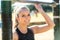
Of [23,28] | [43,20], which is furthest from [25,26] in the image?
[43,20]

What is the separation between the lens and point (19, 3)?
2.21m

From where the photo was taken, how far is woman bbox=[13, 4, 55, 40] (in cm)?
223

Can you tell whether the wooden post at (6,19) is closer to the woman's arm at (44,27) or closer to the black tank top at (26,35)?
the black tank top at (26,35)

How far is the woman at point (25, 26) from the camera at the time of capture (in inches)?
87.8

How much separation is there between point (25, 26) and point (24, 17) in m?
0.13

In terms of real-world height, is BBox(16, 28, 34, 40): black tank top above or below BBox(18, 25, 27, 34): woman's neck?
below

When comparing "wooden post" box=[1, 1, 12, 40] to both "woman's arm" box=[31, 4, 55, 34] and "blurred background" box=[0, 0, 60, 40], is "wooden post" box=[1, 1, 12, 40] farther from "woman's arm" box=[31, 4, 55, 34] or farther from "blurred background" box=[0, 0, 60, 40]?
"woman's arm" box=[31, 4, 55, 34]

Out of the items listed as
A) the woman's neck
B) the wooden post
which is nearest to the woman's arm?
the woman's neck

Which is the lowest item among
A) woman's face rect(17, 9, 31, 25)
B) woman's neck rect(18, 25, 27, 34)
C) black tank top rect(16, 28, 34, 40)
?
black tank top rect(16, 28, 34, 40)

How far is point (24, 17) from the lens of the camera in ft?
7.32

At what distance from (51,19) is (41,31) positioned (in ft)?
0.70

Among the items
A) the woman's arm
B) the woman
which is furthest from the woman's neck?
the woman's arm

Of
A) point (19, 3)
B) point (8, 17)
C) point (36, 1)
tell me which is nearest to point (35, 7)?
point (36, 1)

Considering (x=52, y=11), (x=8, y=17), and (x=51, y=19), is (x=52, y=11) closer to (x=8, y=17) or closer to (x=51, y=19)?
(x=51, y=19)
